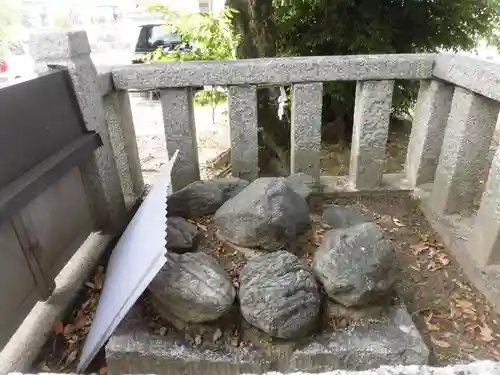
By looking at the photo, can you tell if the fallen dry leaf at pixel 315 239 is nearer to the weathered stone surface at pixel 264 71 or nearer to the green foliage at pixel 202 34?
the weathered stone surface at pixel 264 71

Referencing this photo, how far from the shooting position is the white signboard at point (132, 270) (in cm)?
151

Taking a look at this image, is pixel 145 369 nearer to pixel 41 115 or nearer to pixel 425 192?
pixel 41 115

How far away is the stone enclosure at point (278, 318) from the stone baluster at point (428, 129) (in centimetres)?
108

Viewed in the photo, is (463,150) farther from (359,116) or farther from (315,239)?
(315,239)

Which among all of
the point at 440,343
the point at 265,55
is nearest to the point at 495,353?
the point at 440,343

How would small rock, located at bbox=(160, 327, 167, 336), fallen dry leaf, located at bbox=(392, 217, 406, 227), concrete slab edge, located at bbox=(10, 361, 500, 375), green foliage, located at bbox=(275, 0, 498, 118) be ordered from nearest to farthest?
concrete slab edge, located at bbox=(10, 361, 500, 375), small rock, located at bbox=(160, 327, 167, 336), fallen dry leaf, located at bbox=(392, 217, 406, 227), green foliage, located at bbox=(275, 0, 498, 118)

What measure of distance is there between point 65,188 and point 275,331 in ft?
3.89

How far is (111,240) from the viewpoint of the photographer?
2.25 meters

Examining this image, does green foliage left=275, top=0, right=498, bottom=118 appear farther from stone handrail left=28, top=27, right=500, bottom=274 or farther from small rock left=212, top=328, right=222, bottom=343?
small rock left=212, top=328, right=222, bottom=343

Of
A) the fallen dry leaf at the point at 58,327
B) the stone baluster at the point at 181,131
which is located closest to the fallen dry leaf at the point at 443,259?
the stone baluster at the point at 181,131

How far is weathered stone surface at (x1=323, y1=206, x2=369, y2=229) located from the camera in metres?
2.15

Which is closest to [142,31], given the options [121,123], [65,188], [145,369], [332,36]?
[332,36]

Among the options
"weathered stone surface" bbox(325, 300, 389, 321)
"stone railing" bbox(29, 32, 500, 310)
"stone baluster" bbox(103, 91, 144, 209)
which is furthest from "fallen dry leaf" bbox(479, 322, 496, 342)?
"stone baluster" bbox(103, 91, 144, 209)

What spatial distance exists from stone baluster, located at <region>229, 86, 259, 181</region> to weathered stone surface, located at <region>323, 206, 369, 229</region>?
0.59 meters
